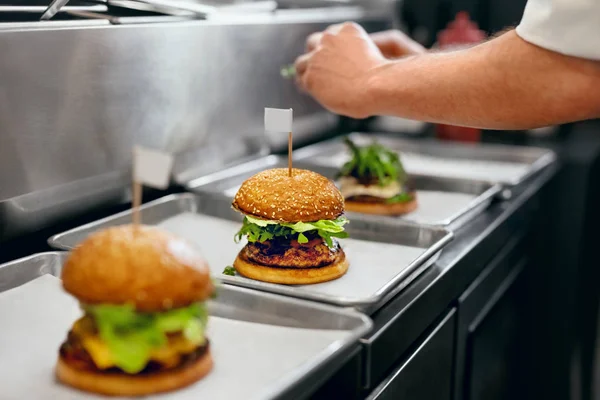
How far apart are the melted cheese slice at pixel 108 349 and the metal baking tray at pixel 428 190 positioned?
0.89 metres

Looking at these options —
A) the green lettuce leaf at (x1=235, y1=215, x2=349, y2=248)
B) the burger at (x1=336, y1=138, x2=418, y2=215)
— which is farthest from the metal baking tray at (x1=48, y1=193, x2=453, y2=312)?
the burger at (x1=336, y1=138, x2=418, y2=215)

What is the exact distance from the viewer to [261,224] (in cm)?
159

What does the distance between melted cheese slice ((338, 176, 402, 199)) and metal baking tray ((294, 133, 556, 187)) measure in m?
0.35

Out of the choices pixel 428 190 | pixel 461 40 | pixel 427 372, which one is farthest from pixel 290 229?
pixel 461 40

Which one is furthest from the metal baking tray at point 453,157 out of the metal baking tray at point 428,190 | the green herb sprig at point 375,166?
the green herb sprig at point 375,166

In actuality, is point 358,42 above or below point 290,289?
above

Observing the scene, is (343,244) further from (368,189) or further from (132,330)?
(132,330)

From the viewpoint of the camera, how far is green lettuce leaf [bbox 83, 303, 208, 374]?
3.52 ft

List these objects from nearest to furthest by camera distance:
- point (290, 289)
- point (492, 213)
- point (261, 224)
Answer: point (290, 289) → point (261, 224) → point (492, 213)

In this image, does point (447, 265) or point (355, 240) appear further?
point (355, 240)

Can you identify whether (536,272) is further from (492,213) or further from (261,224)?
(261,224)

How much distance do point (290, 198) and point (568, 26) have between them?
642mm

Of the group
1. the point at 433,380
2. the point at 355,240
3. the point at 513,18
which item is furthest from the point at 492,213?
the point at 513,18

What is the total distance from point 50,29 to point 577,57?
1094mm
